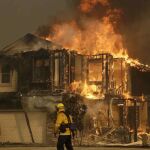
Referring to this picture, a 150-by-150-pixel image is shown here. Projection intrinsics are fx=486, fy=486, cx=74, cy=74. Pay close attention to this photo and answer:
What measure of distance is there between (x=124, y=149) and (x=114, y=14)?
59.3ft

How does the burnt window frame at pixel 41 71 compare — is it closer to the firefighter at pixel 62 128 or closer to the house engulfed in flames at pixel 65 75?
the house engulfed in flames at pixel 65 75

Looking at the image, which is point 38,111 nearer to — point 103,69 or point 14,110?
point 14,110

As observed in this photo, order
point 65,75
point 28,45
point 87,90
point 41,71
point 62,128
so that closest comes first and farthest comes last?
1. point 62,128
2. point 65,75
3. point 87,90
4. point 41,71
5. point 28,45

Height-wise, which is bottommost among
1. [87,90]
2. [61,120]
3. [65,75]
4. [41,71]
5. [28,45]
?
[61,120]

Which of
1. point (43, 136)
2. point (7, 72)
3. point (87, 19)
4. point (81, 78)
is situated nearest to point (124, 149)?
point (43, 136)

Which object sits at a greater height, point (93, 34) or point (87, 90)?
point (93, 34)

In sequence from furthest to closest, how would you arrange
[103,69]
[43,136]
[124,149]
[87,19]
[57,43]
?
[87,19]
[57,43]
[103,69]
[43,136]
[124,149]

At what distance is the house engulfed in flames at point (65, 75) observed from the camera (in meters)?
29.5

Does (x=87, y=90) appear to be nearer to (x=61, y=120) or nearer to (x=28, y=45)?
(x=28, y=45)

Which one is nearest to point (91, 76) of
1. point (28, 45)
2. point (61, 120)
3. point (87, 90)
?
point (87, 90)

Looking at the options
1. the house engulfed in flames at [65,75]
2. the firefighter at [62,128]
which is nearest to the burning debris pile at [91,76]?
the house engulfed in flames at [65,75]

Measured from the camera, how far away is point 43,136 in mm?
28328

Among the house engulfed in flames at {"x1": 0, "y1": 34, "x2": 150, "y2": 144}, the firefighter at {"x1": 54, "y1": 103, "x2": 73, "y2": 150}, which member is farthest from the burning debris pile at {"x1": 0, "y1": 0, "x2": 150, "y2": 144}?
the firefighter at {"x1": 54, "y1": 103, "x2": 73, "y2": 150}

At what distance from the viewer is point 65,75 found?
2939 cm
